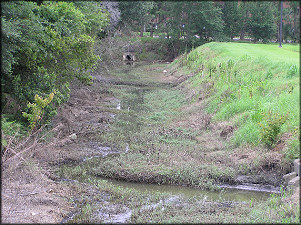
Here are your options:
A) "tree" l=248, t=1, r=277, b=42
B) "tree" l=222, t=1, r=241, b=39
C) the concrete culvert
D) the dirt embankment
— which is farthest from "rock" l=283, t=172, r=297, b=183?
the concrete culvert

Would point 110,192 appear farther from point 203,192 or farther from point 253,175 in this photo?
point 253,175

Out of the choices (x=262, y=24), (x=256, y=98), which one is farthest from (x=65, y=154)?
(x=262, y=24)

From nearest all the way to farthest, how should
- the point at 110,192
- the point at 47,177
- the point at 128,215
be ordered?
the point at 128,215 < the point at 110,192 < the point at 47,177

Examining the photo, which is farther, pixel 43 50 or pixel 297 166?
pixel 43 50

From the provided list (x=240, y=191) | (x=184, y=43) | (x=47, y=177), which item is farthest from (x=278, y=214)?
(x=184, y=43)

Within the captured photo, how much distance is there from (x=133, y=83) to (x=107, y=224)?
69.3ft

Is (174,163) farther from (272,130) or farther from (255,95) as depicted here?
(255,95)

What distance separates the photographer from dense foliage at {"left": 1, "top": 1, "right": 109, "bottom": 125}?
1114cm

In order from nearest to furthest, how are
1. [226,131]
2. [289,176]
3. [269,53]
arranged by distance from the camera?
1. [289,176]
2. [226,131]
3. [269,53]

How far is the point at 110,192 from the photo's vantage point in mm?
8719

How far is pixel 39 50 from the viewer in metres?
12.2

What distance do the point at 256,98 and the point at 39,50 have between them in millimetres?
8078

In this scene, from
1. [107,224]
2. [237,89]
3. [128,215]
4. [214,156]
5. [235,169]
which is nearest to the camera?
[107,224]

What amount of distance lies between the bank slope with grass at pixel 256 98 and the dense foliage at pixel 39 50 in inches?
240
